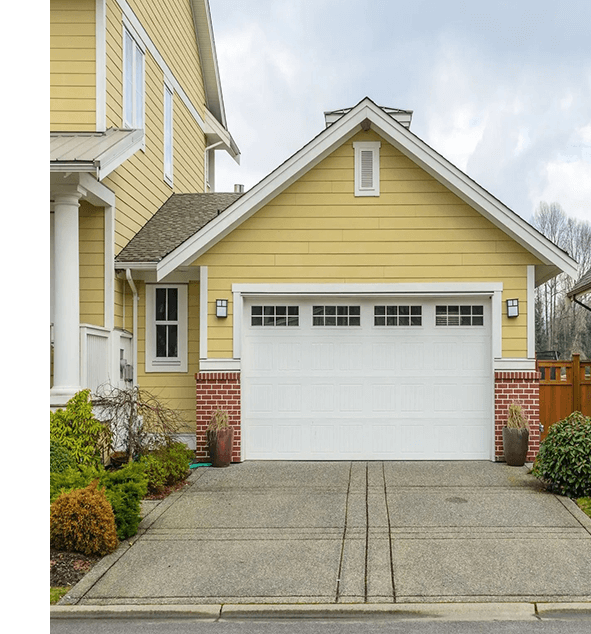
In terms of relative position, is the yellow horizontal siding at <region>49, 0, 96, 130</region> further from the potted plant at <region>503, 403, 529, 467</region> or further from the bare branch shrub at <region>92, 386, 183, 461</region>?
the potted plant at <region>503, 403, 529, 467</region>

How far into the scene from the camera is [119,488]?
8164 mm

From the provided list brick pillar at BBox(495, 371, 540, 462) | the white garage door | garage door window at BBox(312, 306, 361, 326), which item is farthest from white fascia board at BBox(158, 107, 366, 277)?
brick pillar at BBox(495, 371, 540, 462)

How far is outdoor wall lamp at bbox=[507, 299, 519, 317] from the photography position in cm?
1216

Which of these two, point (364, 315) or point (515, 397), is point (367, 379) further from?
point (515, 397)

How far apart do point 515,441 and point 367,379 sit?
8.16 ft

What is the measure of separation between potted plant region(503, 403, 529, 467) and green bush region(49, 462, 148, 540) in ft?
19.4

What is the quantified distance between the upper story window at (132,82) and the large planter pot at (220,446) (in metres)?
5.89

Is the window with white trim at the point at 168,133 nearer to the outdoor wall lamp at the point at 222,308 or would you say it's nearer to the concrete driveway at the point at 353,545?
the outdoor wall lamp at the point at 222,308

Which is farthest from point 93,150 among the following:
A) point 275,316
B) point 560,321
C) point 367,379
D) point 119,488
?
point 560,321

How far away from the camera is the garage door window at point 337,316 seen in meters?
12.6

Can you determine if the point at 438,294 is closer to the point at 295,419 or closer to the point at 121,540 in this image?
the point at 295,419

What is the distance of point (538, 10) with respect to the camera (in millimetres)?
3924
